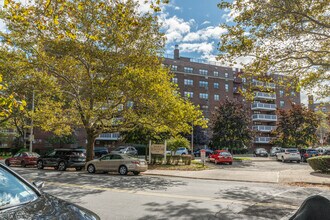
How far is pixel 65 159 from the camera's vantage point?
2283 centimetres

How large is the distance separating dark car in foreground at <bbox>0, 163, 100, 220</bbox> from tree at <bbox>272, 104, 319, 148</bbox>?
154ft

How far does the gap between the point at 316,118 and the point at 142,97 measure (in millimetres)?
35744

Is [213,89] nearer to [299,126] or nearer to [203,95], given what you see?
[203,95]

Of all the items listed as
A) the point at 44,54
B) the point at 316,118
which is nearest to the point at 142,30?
the point at 44,54

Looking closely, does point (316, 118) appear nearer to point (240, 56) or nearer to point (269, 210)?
point (240, 56)

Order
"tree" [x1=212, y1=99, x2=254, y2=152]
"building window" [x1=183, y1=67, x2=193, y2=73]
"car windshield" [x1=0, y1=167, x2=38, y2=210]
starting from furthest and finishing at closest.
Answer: "building window" [x1=183, y1=67, x2=193, y2=73] → "tree" [x1=212, y1=99, x2=254, y2=152] → "car windshield" [x1=0, y1=167, x2=38, y2=210]

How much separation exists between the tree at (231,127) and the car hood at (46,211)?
36.3 m

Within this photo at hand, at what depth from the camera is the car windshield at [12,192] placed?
3.32 metres

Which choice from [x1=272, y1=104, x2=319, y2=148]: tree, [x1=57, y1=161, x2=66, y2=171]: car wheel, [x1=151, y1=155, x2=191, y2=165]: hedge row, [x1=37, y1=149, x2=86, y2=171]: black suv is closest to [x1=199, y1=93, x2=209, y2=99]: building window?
[x1=272, y1=104, x2=319, y2=148]: tree

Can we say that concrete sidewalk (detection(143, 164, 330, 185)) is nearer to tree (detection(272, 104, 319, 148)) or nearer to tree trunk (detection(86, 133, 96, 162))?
tree trunk (detection(86, 133, 96, 162))

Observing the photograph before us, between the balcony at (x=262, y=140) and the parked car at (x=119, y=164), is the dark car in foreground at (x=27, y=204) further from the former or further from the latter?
the balcony at (x=262, y=140)

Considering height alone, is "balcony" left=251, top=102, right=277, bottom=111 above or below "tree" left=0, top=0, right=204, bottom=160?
above

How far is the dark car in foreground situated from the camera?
2.98m

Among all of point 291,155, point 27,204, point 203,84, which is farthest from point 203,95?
point 27,204
